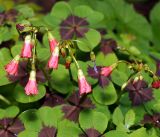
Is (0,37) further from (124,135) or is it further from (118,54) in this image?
(124,135)

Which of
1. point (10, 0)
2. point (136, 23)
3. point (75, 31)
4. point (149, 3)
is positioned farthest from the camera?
point (149, 3)

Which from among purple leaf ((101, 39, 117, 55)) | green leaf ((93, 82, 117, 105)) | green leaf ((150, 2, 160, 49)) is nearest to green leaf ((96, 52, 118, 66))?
purple leaf ((101, 39, 117, 55))

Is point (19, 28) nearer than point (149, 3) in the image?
Yes

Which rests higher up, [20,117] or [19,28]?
[19,28]

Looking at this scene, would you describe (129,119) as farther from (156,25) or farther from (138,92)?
(156,25)

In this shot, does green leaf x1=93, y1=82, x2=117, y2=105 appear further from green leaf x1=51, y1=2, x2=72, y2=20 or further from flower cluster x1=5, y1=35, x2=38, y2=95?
green leaf x1=51, y1=2, x2=72, y2=20

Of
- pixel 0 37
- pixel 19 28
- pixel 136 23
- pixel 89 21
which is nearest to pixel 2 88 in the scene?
pixel 0 37

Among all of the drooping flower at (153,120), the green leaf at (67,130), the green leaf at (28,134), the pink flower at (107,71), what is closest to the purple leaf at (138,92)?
the drooping flower at (153,120)
